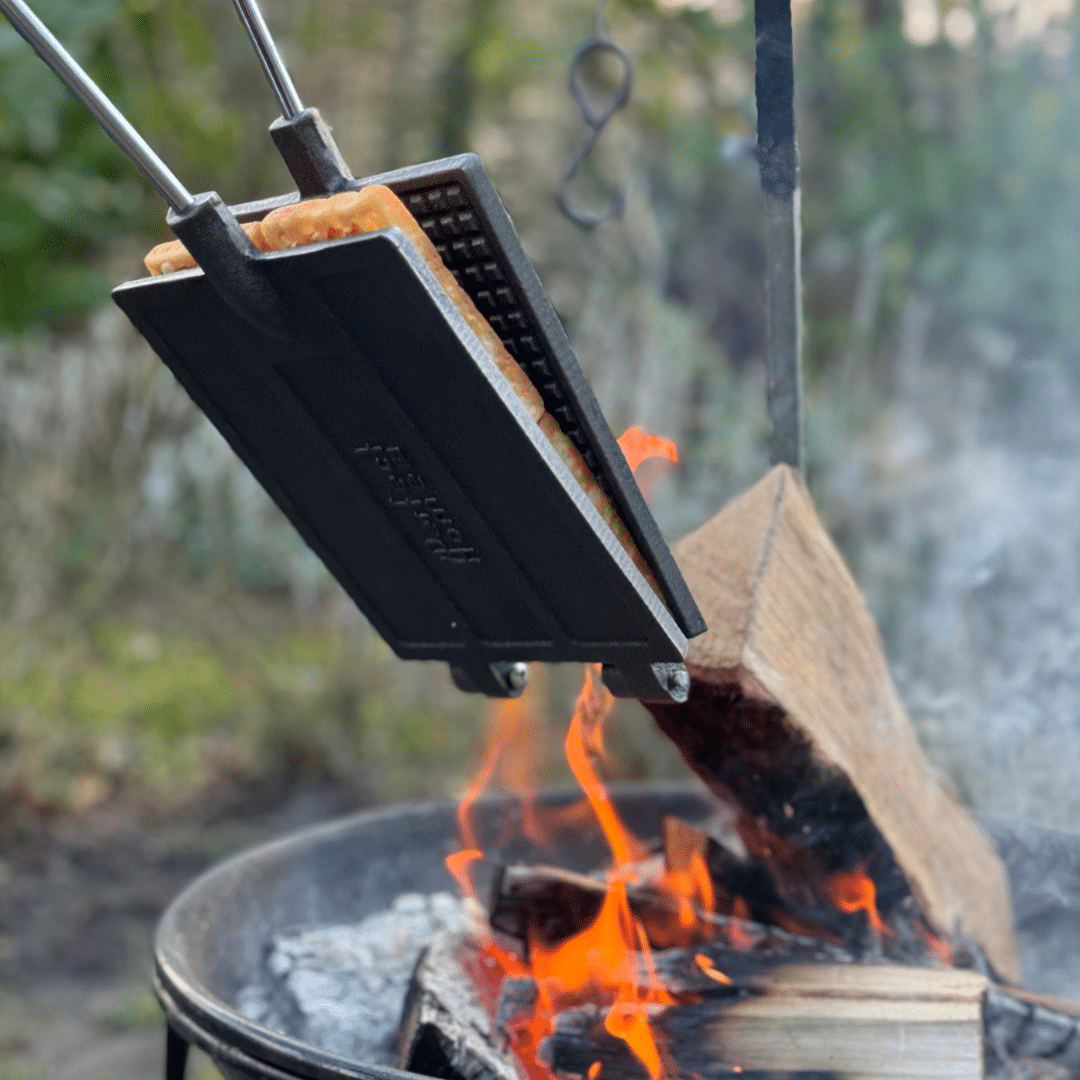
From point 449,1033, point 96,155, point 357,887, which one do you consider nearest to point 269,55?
point 449,1033

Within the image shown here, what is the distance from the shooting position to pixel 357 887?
2082 mm

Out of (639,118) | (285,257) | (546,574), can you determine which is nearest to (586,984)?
(546,574)

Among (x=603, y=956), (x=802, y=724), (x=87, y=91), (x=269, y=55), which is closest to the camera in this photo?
(x=87, y=91)

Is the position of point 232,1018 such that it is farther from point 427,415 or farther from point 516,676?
point 427,415

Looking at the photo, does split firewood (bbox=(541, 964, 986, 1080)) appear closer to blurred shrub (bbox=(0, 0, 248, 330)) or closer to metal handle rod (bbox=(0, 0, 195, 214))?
metal handle rod (bbox=(0, 0, 195, 214))

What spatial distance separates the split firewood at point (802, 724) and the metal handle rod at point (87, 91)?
2.76ft

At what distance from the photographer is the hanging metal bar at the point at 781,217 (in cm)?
130

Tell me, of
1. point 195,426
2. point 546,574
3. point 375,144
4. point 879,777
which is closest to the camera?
point 546,574

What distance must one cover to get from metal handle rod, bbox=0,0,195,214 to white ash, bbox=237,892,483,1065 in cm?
118

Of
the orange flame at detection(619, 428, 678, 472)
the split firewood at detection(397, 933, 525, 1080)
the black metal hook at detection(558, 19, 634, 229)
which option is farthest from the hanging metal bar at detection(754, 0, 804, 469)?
the split firewood at detection(397, 933, 525, 1080)

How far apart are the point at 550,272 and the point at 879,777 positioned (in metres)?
3.77

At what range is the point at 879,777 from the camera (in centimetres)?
156

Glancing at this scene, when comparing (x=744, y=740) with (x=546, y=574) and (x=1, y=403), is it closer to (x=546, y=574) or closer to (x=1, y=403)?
(x=546, y=574)

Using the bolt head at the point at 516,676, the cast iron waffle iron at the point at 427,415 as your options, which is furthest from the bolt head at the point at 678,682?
the bolt head at the point at 516,676
